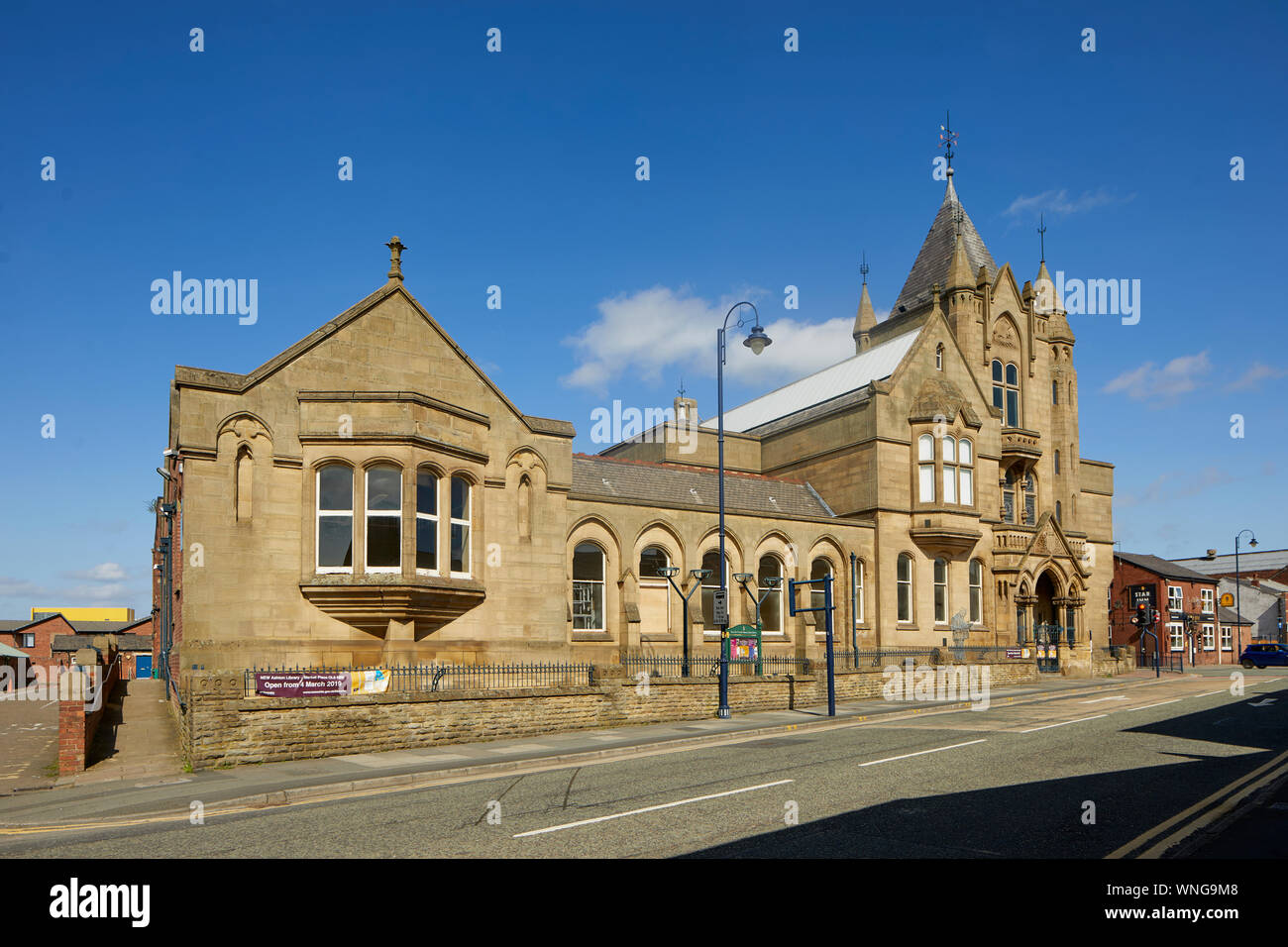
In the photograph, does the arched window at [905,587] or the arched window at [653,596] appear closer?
the arched window at [653,596]

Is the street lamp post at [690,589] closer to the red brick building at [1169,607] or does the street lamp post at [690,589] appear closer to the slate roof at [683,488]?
the slate roof at [683,488]

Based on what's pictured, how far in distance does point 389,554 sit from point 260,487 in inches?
130

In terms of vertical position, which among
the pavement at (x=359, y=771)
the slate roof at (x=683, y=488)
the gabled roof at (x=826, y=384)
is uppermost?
the gabled roof at (x=826, y=384)

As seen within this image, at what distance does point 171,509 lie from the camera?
93.1 ft

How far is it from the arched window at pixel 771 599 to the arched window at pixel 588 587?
7514mm

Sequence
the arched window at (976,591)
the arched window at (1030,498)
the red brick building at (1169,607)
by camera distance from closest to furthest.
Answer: the arched window at (976,591) → the arched window at (1030,498) → the red brick building at (1169,607)

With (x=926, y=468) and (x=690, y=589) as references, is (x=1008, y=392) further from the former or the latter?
(x=690, y=589)

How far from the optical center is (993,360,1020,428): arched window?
47188 millimetres

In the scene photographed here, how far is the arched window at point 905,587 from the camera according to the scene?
40312 mm

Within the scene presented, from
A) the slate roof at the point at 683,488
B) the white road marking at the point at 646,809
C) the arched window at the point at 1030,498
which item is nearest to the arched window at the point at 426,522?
the slate roof at the point at 683,488

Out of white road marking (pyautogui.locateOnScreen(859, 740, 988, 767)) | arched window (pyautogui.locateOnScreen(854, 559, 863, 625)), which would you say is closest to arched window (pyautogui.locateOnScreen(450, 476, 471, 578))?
white road marking (pyautogui.locateOnScreen(859, 740, 988, 767))
